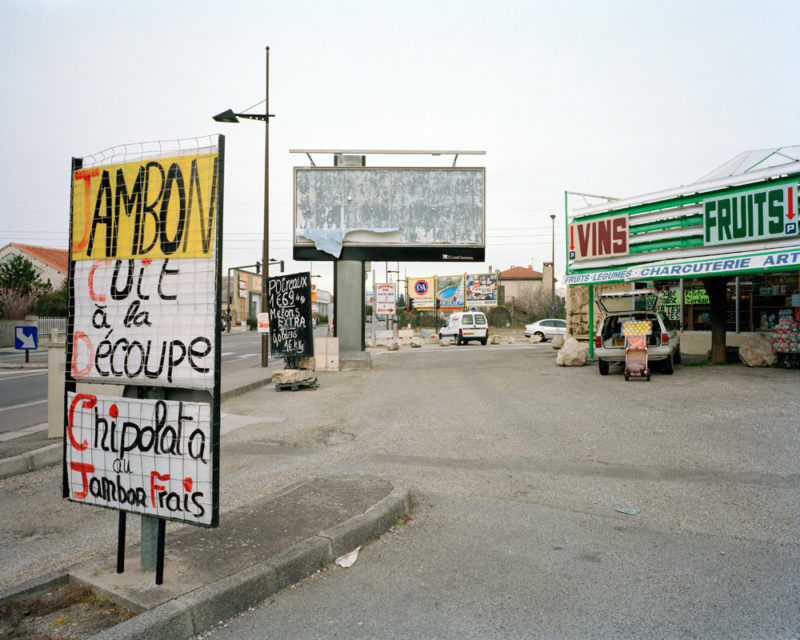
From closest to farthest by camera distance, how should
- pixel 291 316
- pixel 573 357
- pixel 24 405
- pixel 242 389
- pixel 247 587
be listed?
1. pixel 247 587
2. pixel 24 405
3. pixel 242 389
4. pixel 291 316
5. pixel 573 357

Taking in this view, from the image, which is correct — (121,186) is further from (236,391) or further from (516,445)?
(236,391)

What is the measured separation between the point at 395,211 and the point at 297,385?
29.8 feet

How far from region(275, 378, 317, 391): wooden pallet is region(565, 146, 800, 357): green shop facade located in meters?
9.21

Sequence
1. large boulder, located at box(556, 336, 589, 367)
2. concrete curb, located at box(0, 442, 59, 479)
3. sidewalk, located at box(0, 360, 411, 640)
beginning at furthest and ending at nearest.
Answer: large boulder, located at box(556, 336, 589, 367) → concrete curb, located at box(0, 442, 59, 479) → sidewalk, located at box(0, 360, 411, 640)

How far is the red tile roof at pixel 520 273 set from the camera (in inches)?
3912

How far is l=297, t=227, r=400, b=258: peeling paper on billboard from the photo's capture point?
2028cm

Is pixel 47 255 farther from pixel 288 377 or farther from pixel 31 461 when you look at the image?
pixel 31 461

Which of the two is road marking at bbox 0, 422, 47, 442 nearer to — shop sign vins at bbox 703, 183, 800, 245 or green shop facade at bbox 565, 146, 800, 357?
green shop facade at bbox 565, 146, 800, 357

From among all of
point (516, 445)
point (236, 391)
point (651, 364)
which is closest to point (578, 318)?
point (651, 364)

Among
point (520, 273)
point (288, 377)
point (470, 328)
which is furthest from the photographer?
point (520, 273)

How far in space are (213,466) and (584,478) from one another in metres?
4.23

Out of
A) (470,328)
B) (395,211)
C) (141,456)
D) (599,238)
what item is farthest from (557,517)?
(470,328)

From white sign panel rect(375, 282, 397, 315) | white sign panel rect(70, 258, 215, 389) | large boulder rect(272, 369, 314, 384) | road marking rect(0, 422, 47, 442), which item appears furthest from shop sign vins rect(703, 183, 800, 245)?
white sign panel rect(375, 282, 397, 315)

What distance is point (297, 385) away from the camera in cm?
1391
